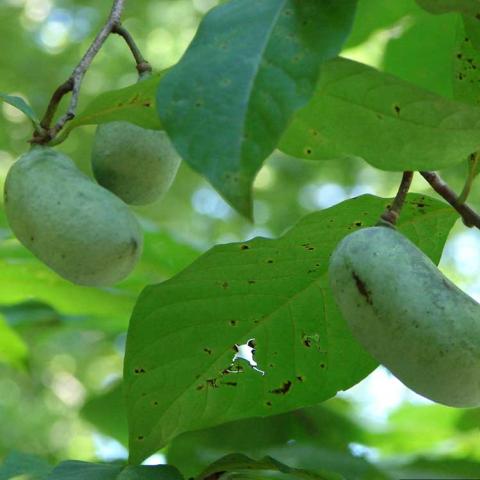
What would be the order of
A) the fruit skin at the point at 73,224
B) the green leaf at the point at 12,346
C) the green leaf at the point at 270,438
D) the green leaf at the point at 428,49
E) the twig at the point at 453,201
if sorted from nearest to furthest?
the fruit skin at the point at 73,224
the twig at the point at 453,201
the green leaf at the point at 270,438
the green leaf at the point at 428,49
the green leaf at the point at 12,346

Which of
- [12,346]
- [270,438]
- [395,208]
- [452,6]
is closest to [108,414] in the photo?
[12,346]

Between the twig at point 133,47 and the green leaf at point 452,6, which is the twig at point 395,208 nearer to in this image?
the green leaf at point 452,6

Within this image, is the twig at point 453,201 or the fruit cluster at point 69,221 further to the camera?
the twig at point 453,201

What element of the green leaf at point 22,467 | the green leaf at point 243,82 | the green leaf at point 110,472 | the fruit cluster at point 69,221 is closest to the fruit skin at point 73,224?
the fruit cluster at point 69,221

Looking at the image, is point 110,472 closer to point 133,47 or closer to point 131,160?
point 131,160

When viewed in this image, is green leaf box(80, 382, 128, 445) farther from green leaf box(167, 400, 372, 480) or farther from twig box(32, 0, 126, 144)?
twig box(32, 0, 126, 144)

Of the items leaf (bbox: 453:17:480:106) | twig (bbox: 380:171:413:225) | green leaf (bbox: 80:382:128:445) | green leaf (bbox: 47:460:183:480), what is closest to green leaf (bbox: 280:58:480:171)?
twig (bbox: 380:171:413:225)
